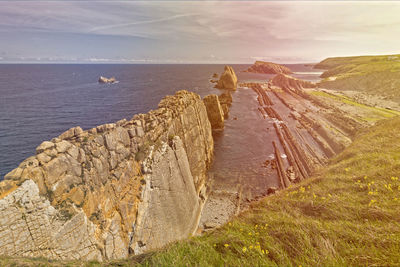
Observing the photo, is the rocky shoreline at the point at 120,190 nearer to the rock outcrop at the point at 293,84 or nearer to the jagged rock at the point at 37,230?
the jagged rock at the point at 37,230

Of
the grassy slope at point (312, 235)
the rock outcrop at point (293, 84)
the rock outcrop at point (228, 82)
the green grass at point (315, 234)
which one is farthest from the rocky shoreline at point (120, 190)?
Result: the rock outcrop at point (228, 82)

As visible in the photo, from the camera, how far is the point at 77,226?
1089cm

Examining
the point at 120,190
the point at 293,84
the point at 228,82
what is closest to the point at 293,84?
the point at 293,84

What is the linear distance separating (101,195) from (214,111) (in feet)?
133

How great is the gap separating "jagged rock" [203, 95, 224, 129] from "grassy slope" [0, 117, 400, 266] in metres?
40.6

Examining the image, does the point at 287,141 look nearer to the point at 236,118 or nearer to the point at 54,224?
the point at 236,118

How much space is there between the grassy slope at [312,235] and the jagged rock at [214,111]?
133 ft

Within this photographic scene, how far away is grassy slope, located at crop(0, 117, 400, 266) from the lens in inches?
207

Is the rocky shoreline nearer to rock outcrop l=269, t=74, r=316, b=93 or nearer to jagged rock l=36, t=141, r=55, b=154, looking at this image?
jagged rock l=36, t=141, r=55, b=154

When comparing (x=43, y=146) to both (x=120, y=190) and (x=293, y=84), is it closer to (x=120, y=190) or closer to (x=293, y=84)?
(x=120, y=190)

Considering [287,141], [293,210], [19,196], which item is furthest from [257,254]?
[287,141]

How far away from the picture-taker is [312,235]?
630 centimetres

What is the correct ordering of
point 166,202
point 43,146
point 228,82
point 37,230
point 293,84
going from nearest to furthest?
point 37,230, point 43,146, point 166,202, point 293,84, point 228,82

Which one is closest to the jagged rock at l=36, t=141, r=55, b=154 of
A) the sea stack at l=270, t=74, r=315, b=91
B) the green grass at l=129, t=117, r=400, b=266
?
the green grass at l=129, t=117, r=400, b=266
